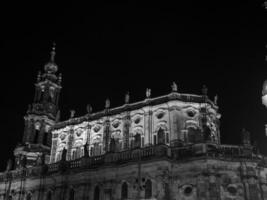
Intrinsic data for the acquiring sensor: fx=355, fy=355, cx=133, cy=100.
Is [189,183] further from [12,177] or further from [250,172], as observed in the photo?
[12,177]

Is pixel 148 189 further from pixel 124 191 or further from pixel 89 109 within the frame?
pixel 89 109

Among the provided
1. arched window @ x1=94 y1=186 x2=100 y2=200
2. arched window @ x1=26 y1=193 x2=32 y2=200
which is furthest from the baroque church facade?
arched window @ x1=26 y1=193 x2=32 y2=200

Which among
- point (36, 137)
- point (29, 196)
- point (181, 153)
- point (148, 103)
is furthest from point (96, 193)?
point (36, 137)

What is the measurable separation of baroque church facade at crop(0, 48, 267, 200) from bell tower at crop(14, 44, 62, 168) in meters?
0.16

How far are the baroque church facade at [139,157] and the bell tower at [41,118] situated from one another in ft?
0.53

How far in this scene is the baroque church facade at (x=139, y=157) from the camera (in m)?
32.8

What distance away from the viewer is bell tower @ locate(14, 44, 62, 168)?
55375 millimetres

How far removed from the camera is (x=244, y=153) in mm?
33688

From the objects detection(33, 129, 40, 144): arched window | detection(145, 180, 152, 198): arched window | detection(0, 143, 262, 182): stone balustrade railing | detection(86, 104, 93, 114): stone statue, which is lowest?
detection(145, 180, 152, 198): arched window

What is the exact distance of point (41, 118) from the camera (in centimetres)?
5831

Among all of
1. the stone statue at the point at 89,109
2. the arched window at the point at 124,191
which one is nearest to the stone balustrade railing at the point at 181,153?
the arched window at the point at 124,191

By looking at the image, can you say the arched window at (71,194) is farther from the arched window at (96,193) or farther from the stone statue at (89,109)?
the stone statue at (89,109)

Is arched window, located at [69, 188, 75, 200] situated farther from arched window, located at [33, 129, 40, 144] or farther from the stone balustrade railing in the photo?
arched window, located at [33, 129, 40, 144]

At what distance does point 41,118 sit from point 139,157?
29.1 meters
